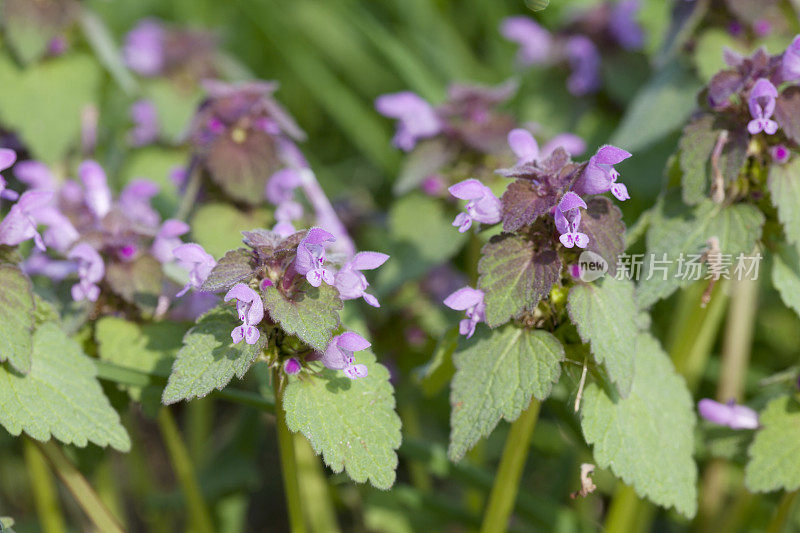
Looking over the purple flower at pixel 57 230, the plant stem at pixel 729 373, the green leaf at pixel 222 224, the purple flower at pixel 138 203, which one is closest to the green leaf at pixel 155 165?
the purple flower at pixel 138 203

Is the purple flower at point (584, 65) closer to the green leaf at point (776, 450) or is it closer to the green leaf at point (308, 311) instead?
the green leaf at point (776, 450)

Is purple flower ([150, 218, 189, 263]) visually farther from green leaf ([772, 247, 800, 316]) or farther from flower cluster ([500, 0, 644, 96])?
flower cluster ([500, 0, 644, 96])

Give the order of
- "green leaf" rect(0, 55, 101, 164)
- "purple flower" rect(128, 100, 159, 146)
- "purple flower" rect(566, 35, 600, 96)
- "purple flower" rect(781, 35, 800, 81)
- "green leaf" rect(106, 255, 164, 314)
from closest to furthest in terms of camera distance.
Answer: "purple flower" rect(781, 35, 800, 81) < "green leaf" rect(106, 255, 164, 314) < "green leaf" rect(0, 55, 101, 164) < "purple flower" rect(566, 35, 600, 96) < "purple flower" rect(128, 100, 159, 146)

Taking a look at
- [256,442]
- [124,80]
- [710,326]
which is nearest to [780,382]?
[710,326]

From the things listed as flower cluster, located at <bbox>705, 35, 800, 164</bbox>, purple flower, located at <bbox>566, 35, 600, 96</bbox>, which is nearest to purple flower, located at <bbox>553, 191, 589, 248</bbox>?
flower cluster, located at <bbox>705, 35, 800, 164</bbox>

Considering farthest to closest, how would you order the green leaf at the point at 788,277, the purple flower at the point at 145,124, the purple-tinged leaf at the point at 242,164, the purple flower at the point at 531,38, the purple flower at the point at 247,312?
the purple flower at the point at 145,124, the purple flower at the point at 531,38, the purple-tinged leaf at the point at 242,164, the green leaf at the point at 788,277, the purple flower at the point at 247,312

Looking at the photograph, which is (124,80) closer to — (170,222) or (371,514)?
(170,222)
